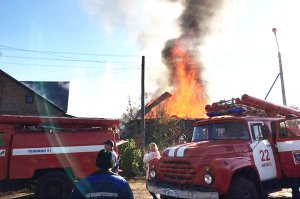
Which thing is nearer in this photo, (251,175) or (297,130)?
(251,175)

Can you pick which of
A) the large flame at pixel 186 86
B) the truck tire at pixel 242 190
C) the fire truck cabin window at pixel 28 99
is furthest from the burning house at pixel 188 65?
the truck tire at pixel 242 190

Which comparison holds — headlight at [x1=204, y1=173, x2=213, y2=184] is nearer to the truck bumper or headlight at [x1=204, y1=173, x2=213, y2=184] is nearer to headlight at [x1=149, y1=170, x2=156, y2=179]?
the truck bumper

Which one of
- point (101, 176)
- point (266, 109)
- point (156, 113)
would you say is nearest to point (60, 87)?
point (156, 113)

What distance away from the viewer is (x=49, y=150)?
37.0 ft

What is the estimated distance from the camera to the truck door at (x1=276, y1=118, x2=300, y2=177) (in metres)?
9.20

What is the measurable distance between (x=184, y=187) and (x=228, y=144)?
1546 millimetres

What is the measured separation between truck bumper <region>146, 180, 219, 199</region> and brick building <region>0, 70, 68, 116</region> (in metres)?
22.7

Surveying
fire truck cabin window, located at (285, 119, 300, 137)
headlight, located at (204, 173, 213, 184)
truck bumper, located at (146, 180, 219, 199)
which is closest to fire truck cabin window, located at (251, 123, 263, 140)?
fire truck cabin window, located at (285, 119, 300, 137)

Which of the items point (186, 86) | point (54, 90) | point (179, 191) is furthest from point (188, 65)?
point (179, 191)

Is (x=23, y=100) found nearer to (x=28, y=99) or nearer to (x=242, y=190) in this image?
(x=28, y=99)

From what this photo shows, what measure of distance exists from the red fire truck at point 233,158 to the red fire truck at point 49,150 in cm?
345

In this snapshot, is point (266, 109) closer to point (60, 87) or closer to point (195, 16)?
point (195, 16)

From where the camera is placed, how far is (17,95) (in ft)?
98.5

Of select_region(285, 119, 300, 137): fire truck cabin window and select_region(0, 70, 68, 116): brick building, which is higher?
select_region(0, 70, 68, 116): brick building
